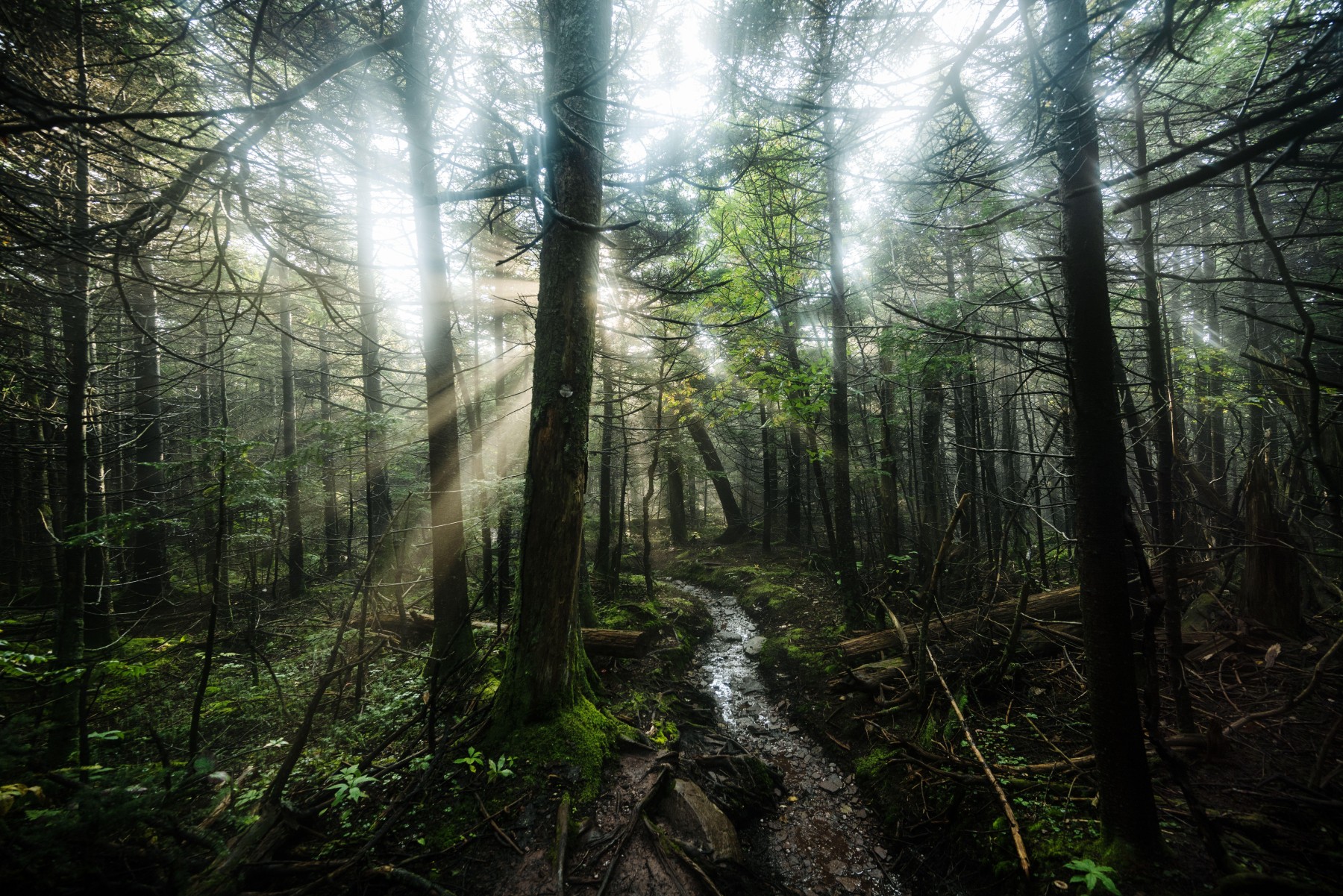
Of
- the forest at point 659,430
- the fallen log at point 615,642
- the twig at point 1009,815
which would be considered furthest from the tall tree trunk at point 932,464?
the twig at point 1009,815

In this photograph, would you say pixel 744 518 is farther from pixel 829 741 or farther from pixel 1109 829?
pixel 1109 829

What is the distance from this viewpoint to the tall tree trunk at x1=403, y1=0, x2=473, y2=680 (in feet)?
21.8

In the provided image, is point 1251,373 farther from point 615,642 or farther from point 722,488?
point 722,488

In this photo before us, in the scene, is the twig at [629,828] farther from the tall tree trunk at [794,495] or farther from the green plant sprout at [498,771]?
the tall tree trunk at [794,495]

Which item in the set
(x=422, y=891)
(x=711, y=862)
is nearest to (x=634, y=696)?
(x=711, y=862)

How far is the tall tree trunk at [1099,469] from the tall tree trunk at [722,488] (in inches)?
606

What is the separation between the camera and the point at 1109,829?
3.00 metres

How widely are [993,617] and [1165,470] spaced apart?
2.84m

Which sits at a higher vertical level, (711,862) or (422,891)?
(422,891)

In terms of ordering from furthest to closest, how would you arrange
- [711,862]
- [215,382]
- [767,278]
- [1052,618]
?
[215,382], [767,278], [1052,618], [711,862]

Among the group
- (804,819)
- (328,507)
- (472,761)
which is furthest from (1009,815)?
(328,507)

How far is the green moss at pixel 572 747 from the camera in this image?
4059mm

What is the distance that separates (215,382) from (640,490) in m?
21.5

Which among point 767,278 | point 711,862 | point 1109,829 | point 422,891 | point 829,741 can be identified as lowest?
point 829,741
